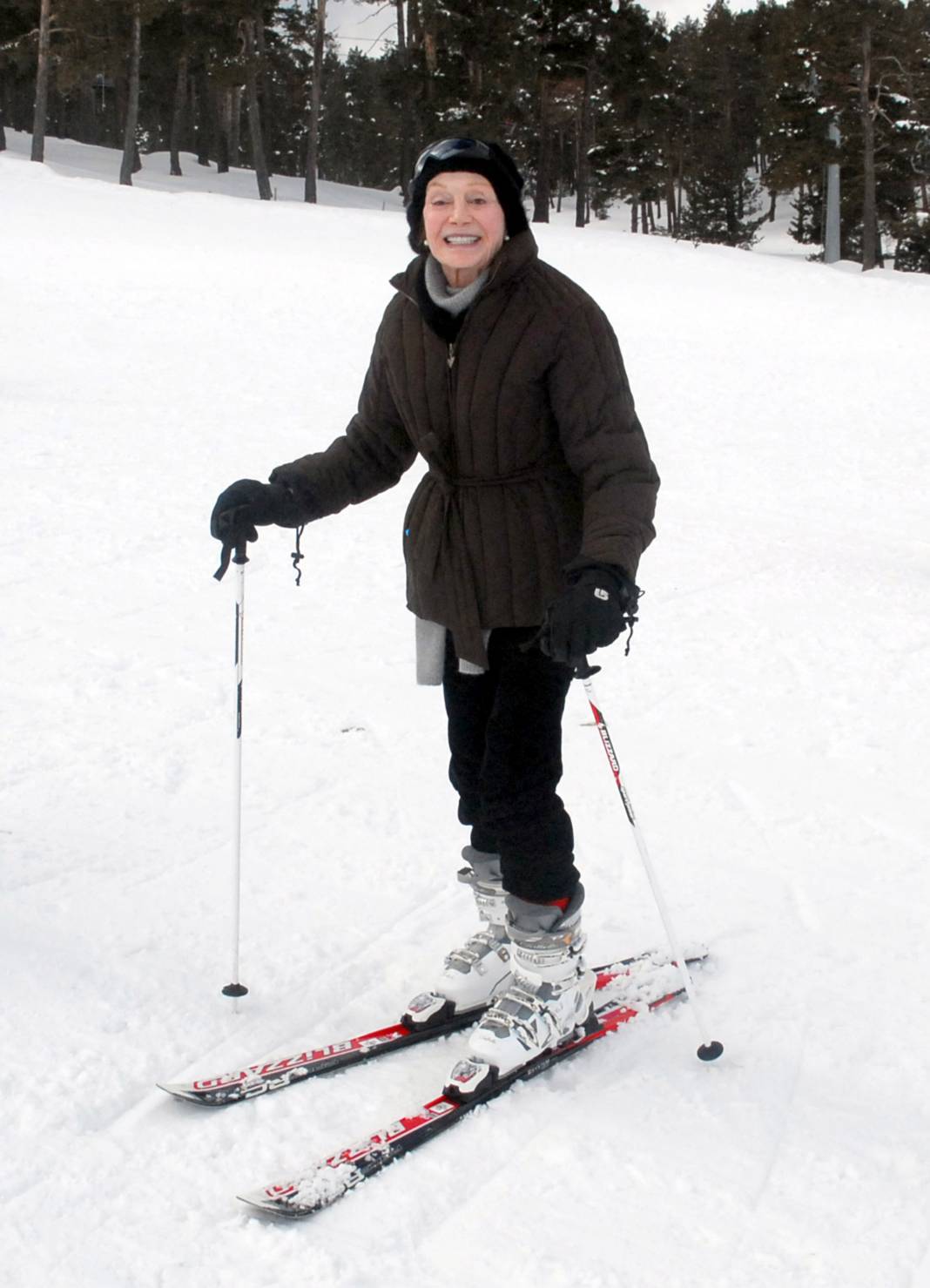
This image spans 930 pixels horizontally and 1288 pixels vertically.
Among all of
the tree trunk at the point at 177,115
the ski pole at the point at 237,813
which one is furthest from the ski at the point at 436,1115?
the tree trunk at the point at 177,115

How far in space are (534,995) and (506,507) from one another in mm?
1125

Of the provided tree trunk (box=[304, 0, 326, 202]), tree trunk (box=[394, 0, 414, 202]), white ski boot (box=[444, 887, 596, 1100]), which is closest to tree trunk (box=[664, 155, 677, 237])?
tree trunk (box=[394, 0, 414, 202])

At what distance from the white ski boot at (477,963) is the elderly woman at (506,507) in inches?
1.0

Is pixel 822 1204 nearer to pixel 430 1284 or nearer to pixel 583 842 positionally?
pixel 430 1284

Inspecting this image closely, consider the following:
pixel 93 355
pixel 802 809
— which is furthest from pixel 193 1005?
pixel 93 355

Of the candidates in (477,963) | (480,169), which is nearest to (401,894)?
(477,963)

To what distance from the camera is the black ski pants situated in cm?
266

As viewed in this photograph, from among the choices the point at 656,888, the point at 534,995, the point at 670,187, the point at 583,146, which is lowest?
the point at 534,995

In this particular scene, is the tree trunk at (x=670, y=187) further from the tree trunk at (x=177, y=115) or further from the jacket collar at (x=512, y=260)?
the jacket collar at (x=512, y=260)

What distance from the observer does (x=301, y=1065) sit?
2717 mm

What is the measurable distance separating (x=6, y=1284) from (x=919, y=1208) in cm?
167

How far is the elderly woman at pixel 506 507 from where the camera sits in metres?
2.50

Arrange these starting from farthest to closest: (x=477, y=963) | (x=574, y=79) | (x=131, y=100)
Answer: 1. (x=574, y=79)
2. (x=131, y=100)
3. (x=477, y=963)

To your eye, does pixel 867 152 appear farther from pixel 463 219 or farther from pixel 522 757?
pixel 522 757
